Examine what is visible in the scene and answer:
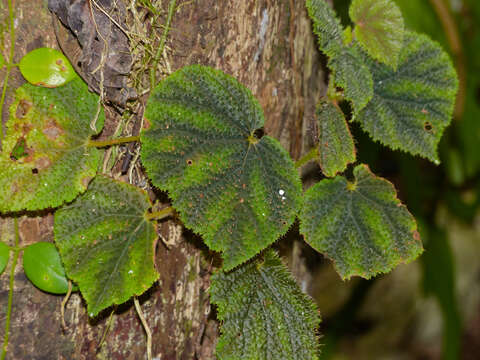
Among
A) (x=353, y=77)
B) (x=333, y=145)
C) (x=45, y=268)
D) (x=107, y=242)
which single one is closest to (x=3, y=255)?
(x=45, y=268)

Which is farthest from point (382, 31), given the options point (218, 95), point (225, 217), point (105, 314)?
point (105, 314)

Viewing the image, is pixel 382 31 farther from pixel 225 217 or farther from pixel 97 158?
pixel 97 158

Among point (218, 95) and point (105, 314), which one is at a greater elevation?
point (218, 95)

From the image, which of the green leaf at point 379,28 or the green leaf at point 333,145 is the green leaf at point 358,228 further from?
the green leaf at point 379,28

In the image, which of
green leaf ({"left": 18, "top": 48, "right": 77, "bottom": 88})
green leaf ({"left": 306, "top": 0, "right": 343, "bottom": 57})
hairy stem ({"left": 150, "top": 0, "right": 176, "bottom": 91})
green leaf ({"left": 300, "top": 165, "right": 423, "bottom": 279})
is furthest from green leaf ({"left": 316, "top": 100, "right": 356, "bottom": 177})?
green leaf ({"left": 18, "top": 48, "right": 77, "bottom": 88})

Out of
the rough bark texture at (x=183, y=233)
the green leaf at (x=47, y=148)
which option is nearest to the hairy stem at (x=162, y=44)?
the rough bark texture at (x=183, y=233)

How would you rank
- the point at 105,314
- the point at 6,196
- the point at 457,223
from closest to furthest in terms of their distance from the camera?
the point at 6,196, the point at 105,314, the point at 457,223

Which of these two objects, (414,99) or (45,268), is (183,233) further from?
(414,99)

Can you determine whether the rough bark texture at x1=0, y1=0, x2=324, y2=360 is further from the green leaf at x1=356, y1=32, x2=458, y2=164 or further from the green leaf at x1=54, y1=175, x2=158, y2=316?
the green leaf at x1=356, y1=32, x2=458, y2=164
